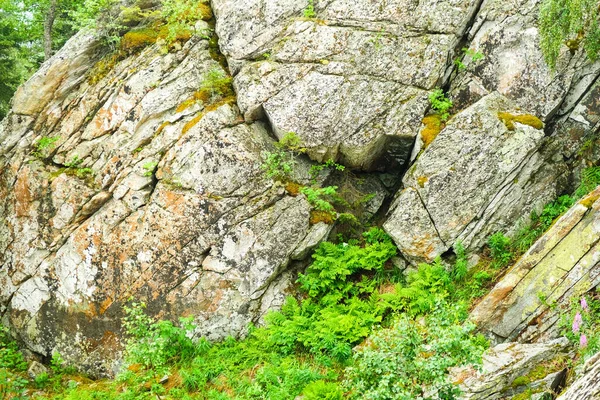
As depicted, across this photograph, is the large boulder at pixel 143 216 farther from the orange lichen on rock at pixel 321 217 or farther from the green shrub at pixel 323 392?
the green shrub at pixel 323 392

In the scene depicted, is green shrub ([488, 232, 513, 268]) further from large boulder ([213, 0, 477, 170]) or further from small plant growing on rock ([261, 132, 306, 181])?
small plant growing on rock ([261, 132, 306, 181])

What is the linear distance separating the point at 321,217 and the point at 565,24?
6320 millimetres

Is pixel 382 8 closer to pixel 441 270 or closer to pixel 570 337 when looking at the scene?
pixel 441 270

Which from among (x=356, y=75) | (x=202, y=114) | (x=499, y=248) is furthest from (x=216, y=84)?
(x=499, y=248)

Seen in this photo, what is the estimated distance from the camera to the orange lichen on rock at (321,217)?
36.1 ft

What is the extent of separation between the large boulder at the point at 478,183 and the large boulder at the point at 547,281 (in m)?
1.35

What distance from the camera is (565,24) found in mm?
9078

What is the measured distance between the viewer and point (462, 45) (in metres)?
11.6

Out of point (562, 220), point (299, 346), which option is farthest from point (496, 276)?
point (299, 346)

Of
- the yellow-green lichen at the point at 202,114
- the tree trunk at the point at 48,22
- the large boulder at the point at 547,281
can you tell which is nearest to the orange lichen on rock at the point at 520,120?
the large boulder at the point at 547,281

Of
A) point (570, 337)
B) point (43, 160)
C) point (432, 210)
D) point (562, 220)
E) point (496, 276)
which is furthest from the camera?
point (43, 160)

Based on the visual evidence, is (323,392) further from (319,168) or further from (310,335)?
(319,168)

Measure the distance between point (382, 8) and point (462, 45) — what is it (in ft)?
7.16

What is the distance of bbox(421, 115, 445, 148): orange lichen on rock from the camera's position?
10826 mm
